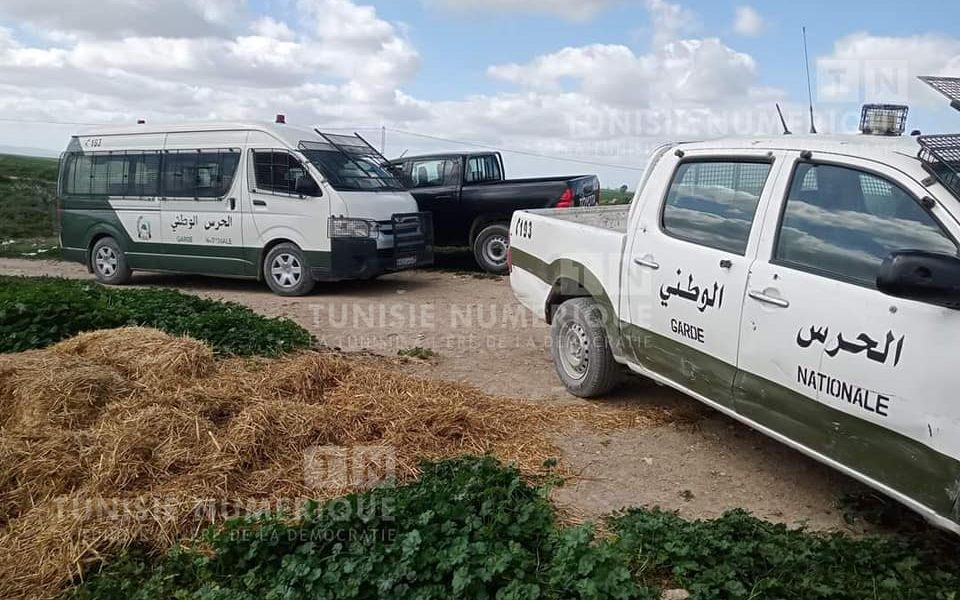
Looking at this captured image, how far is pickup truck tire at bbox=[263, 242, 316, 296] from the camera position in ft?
32.4

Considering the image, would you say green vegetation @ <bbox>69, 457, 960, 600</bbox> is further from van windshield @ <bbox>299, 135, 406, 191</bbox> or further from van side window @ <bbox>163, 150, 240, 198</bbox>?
van side window @ <bbox>163, 150, 240, 198</bbox>

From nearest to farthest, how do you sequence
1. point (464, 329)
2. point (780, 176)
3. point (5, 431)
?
point (780, 176), point (5, 431), point (464, 329)

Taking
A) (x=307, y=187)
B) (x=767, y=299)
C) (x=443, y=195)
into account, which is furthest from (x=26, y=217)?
(x=767, y=299)

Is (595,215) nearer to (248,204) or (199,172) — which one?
(248,204)

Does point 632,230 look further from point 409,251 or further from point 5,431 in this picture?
point 409,251

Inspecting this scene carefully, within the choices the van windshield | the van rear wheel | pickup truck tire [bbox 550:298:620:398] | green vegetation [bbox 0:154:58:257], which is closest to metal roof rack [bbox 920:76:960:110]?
pickup truck tire [bbox 550:298:620:398]

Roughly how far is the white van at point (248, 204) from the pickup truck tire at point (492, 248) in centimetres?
135

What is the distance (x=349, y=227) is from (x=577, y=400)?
16.2ft

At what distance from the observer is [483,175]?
1241cm

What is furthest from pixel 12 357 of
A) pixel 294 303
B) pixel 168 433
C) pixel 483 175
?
pixel 483 175

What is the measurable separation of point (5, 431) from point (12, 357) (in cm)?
152

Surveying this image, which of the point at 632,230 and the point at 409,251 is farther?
the point at 409,251

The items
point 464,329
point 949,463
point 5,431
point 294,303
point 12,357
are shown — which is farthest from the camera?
point 294,303

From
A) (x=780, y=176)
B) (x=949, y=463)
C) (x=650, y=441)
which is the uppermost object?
(x=780, y=176)
